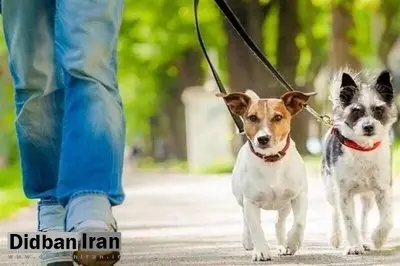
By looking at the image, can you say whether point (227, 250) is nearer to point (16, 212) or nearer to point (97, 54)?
point (97, 54)

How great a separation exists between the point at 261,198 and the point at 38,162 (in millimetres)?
959

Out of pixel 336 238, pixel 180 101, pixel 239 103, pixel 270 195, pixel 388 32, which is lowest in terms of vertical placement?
pixel 180 101

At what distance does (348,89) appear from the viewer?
5188 mm

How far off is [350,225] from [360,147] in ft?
1.13

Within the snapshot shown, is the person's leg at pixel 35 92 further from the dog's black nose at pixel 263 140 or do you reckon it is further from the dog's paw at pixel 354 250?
the dog's paw at pixel 354 250

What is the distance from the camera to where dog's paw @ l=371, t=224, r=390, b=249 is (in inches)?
208

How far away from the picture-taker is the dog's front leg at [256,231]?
4711mm

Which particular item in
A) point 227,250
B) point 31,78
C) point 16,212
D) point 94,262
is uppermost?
point 31,78

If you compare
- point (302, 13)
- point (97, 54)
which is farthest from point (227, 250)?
point (302, 13)

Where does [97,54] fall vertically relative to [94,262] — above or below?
above

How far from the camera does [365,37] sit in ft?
110

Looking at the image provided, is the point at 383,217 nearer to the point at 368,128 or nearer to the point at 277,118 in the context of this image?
the point at 368,128

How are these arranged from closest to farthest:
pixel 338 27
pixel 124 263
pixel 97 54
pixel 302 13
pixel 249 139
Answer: pixel 97 54 < pixel 249 139 < pixel 124 263 < pixel 338 27 < pixel 302 13

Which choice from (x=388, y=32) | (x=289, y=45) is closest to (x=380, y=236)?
(x=289, y=45)
